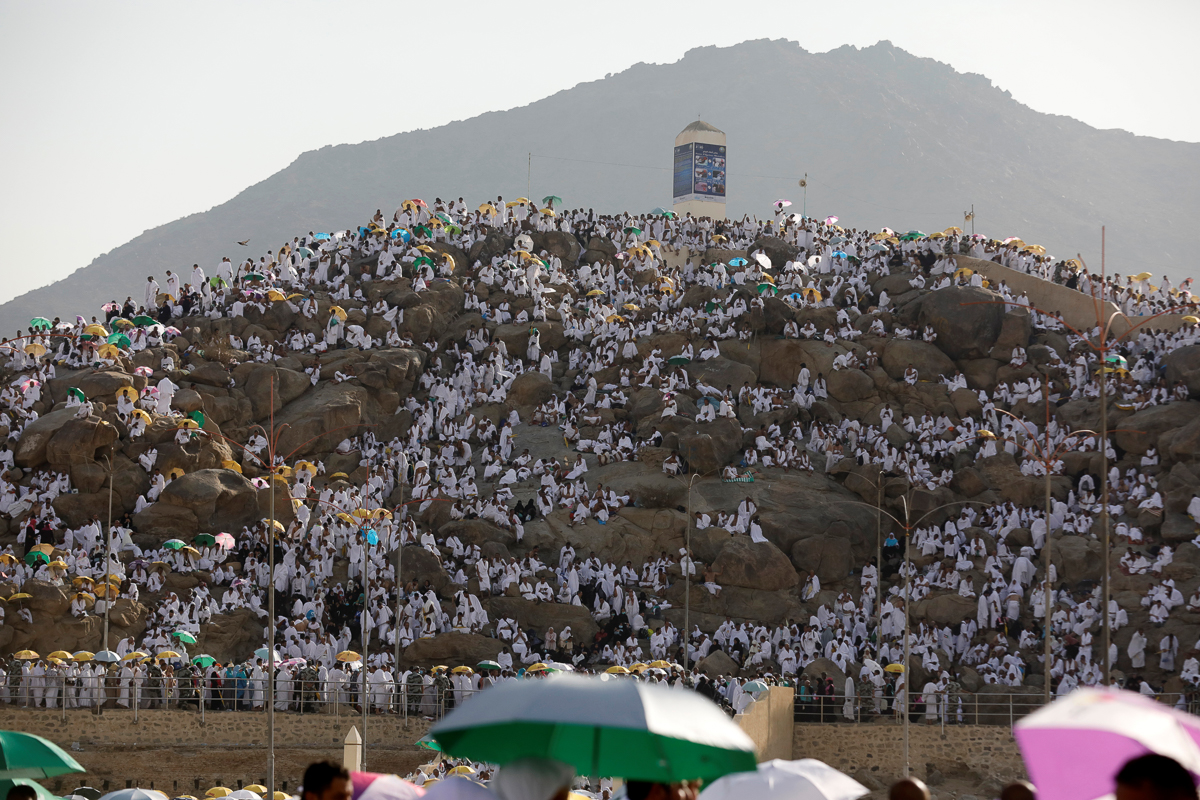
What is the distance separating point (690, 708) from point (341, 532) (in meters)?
30.4

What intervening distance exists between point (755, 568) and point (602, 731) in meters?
31.0

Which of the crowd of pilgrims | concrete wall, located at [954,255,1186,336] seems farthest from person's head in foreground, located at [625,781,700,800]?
concrete wall, located at [954,255,1186,336]

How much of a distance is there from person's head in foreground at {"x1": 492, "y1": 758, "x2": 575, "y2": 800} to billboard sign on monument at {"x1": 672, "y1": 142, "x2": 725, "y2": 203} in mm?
65180

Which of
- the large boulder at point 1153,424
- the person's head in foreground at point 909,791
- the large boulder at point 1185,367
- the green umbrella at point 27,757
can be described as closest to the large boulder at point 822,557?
the large boulder at point 1153,424

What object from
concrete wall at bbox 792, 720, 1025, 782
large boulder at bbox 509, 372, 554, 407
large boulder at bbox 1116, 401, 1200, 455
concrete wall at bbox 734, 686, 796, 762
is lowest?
concrete wall at bbox 792, 720, 1025, 782

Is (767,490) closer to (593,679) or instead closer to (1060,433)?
(1060,433)

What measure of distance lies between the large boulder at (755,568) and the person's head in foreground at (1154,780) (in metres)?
31.9

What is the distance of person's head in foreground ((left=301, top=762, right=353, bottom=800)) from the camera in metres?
6.51

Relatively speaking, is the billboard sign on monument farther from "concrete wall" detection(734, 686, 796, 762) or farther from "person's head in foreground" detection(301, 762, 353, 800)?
"person's head in foreground" detection(301, 762, 353, 800)

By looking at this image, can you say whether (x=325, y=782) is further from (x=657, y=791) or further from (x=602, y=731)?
(x=657, y=791)

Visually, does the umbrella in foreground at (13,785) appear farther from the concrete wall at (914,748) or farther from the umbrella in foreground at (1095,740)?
the concrete wall at (914,748)

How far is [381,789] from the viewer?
7.03 metres

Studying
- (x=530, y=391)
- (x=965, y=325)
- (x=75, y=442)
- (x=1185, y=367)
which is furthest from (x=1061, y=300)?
(x=75, y=442)

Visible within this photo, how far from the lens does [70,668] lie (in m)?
28.4
